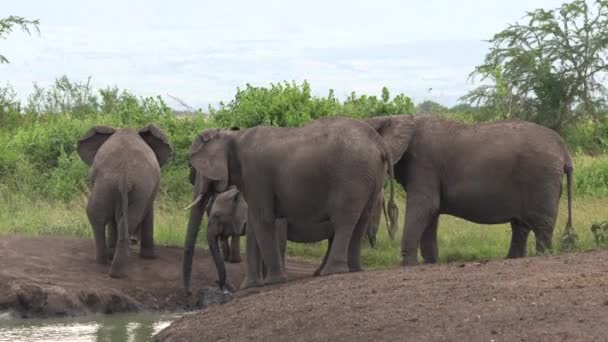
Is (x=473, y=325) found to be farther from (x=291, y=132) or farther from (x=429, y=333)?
(x=291, y=132)

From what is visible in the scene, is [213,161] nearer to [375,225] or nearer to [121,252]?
[121,252]

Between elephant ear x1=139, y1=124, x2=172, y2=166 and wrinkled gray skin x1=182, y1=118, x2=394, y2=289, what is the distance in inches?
117

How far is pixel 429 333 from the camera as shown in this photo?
798cm

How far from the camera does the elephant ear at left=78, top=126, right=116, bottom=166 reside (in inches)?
580

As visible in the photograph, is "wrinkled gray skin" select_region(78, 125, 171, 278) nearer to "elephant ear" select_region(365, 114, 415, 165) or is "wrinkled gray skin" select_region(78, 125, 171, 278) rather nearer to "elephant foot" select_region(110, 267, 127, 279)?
"elephant foot" select_region(110, 267, 127, 279)

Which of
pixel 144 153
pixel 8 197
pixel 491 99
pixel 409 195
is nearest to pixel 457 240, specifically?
pixel 409 195

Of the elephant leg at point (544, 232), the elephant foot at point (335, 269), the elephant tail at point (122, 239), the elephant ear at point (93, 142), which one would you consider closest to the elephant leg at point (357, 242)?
the elephant foot at point (335, 269)

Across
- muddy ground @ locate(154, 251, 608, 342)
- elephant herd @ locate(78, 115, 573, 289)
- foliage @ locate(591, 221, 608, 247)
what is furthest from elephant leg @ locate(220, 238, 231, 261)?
foliage @ locate(591, 221, 608, 247)

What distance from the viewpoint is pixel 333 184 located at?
448 inches

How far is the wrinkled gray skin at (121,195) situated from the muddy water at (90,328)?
1041mm

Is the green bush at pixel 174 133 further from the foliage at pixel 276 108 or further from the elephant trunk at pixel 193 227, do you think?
the elephant trunk at pixel 193 227

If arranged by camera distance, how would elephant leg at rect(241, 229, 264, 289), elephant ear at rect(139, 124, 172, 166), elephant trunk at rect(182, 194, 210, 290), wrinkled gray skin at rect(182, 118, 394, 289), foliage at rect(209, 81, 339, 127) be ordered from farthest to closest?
foliage at rect(209, 81, 339, 127)
elephant ear at rect(139, 124, 172, 166)
elephant trunk at rect(182, 194, 210, 290)
elephant leg at rect(241, 229, 264, 289)
wrinkled gray skin at rect(182, 118, 394, 289)

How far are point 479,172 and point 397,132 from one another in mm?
879

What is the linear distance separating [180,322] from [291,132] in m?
2.17
